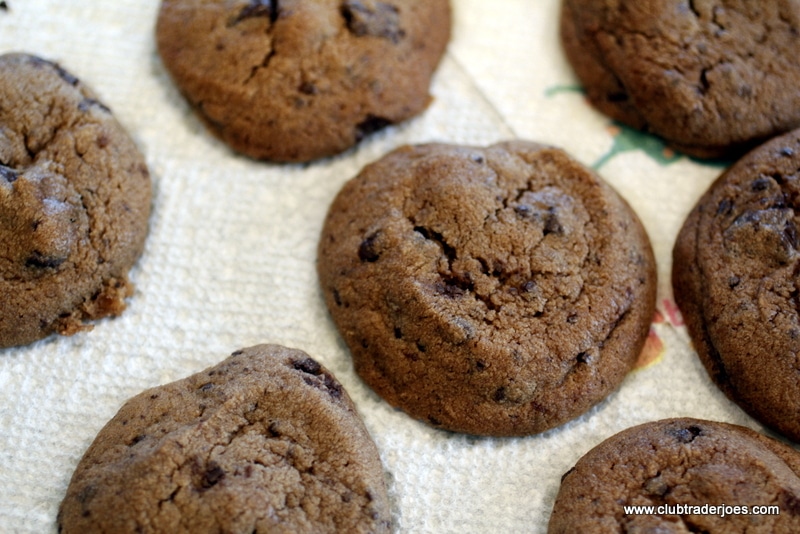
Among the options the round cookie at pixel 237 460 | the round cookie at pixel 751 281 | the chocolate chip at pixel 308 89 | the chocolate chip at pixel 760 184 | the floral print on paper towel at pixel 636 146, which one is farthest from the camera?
the floral print on paper towel at pixel 636 146

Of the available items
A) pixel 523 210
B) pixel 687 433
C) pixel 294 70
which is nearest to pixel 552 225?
pixel 523 210

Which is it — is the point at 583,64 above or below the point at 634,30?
below

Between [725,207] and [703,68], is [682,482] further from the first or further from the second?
[703,68]

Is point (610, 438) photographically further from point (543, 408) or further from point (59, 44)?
point (59, 44)

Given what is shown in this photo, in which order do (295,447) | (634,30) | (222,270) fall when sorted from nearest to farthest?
(295,447), (222,270), (634,30)

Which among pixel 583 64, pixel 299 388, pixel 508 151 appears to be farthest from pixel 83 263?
pixel 583 64

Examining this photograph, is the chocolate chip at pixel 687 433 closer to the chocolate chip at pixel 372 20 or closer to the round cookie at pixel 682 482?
the round cookie at pixel 682 482

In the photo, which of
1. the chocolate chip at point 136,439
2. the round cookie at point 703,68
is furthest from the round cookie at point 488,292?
the chocolate chip at point 136,439
